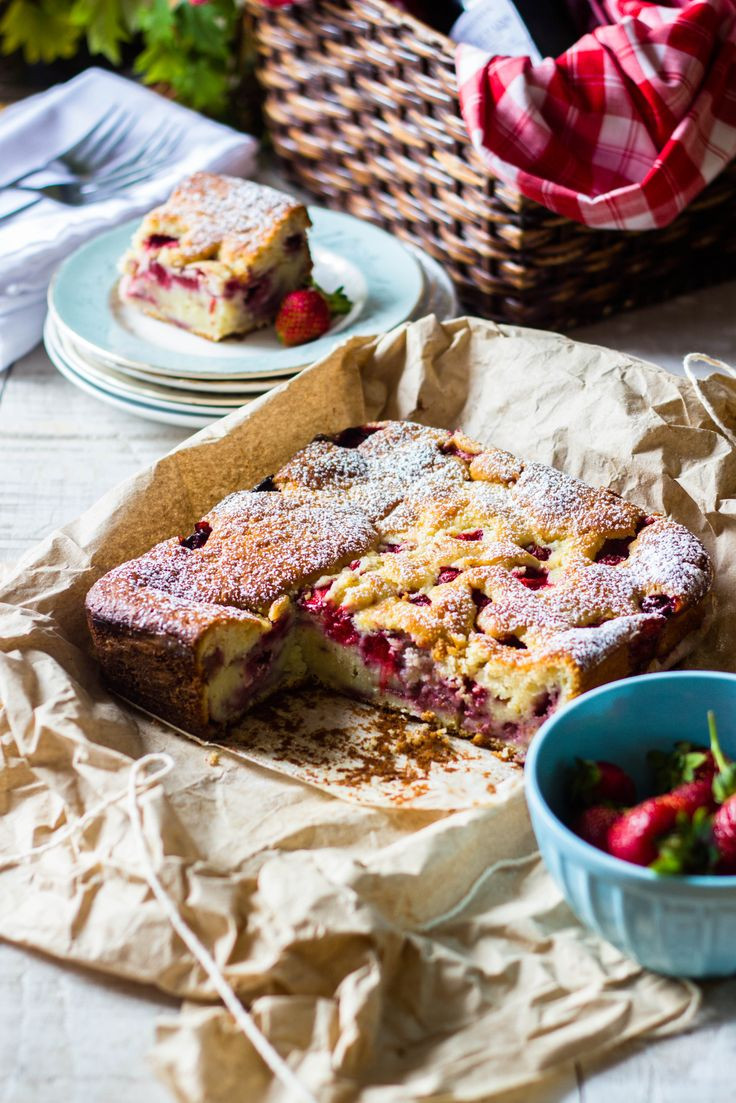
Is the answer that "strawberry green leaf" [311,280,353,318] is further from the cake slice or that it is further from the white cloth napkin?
the white cloth napkin

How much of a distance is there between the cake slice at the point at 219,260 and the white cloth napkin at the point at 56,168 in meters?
0.30

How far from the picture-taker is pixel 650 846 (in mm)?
1759

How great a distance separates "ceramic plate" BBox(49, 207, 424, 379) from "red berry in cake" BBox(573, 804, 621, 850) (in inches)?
65.7

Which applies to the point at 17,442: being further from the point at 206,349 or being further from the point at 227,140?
the point at 227,140

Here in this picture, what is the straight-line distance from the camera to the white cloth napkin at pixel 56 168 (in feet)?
11.9

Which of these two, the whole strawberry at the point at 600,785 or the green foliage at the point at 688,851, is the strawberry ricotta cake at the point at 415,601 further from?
the green foliage at the point at 688,851

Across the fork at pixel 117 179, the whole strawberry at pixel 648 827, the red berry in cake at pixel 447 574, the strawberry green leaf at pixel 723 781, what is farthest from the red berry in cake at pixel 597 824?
the fork at pixel 117 179

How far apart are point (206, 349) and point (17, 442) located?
0.56 metres

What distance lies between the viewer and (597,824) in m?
1.84

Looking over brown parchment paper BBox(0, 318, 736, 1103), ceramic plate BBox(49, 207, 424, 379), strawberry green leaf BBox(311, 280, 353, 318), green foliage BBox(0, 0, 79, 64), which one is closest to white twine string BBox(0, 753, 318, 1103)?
brown parchment paper BBox(0, 318, 736, 1103)

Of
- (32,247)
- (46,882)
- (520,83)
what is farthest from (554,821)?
(32,247)

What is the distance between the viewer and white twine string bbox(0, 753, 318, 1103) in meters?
1.69

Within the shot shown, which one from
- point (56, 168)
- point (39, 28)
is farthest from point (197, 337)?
point (39, 28)

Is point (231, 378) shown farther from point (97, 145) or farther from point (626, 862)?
point (626, 862)
